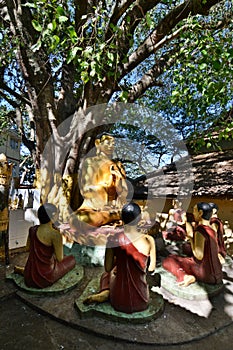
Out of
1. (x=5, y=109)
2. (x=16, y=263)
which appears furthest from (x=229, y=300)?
(x=5, y=109)

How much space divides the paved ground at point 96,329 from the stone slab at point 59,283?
83mm

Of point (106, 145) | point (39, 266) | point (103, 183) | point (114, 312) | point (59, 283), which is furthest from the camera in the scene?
point (106, 145)

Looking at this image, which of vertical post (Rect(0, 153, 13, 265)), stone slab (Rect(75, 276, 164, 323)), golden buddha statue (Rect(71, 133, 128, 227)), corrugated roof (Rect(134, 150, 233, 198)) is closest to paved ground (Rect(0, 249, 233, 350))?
stone slab (Rect(75, 276, 164, 323))

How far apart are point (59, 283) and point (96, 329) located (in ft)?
3.53

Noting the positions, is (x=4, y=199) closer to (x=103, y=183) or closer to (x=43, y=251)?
(x=43, y=251)

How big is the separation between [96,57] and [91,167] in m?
2.91

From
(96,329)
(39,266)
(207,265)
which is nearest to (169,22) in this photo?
(207,265)

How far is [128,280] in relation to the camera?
2822mm

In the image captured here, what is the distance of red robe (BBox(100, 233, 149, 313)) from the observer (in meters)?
2.79

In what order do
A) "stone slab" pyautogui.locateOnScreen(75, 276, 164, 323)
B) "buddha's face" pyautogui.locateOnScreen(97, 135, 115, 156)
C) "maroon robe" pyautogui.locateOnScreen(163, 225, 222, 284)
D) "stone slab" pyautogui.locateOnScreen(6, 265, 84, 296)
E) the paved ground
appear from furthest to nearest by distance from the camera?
"buddha's face" pyautogui.locateOnScreen(97, 135, 115, 156) → "maroon robe" pyautogui.locateOnScreen(163, 225, 222, 284) → "stone slab" pyautogui.locateOnScreen(6, 265, 84, 296) → "stone slab" pyautogui.locateOnScreen(75, 276, 164, 323) → the paved ground

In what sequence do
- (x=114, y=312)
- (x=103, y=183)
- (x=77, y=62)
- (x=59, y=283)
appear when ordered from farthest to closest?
(x=103, y=183)
(x=77, y=62)
(x=59, y=283)
(x=114, y=312)

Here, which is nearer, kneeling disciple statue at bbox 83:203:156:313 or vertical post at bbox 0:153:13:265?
kneeling disciple statue at bbox 83:203:156:313

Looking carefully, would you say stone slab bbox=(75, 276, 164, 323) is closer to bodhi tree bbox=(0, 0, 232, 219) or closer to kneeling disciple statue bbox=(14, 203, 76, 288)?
kneeling disciple statue bbox=(14, 203, 76, 288)

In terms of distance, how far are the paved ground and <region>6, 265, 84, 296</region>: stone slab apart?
0.08 m
